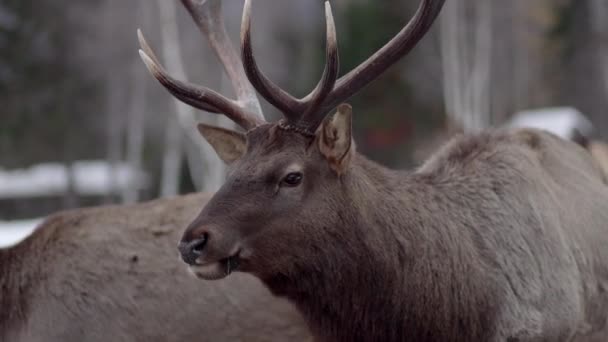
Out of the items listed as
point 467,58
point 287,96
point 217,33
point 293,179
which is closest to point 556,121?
point 467,58

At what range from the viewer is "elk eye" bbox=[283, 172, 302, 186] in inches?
218

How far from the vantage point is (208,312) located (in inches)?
291

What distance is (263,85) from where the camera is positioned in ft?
19.0

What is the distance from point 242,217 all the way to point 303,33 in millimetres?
29862

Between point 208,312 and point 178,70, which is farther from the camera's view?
point 178,70

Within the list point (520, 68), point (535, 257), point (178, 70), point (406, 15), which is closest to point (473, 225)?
point (535, 257)

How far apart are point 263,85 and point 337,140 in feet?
1.80

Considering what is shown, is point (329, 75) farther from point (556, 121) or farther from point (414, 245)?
point (556, 121)

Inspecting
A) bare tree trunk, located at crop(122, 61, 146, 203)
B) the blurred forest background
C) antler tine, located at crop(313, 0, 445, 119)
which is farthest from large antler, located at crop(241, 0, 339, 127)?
bare tree trunk, located at crop(122, 61, 146, 203)

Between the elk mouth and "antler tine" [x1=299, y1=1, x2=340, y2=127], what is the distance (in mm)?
912

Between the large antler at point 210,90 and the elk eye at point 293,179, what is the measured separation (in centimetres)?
63

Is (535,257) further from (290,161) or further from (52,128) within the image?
(52,128)

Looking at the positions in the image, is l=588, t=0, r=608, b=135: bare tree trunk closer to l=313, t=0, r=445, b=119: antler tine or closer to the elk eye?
l=313, t=0, r=445, b=119: antler tine

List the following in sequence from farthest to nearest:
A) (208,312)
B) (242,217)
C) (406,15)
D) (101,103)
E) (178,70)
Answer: (406,15), (101,103), (178,70), (208,312), (242,217)
